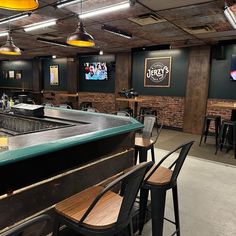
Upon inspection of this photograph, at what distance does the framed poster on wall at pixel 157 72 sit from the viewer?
7484mm

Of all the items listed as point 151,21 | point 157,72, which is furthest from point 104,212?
point 157,72

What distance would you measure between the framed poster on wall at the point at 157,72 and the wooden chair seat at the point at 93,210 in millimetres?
6493

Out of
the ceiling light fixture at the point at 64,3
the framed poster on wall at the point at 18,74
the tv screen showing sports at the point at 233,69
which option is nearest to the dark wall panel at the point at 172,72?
the tv screen showing sports at the point at 233,69

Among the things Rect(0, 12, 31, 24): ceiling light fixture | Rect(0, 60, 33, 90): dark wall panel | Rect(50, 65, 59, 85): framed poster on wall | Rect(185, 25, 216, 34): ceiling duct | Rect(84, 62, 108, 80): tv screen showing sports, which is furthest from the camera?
Rect(0, 60, 33, 90): dark wall panel

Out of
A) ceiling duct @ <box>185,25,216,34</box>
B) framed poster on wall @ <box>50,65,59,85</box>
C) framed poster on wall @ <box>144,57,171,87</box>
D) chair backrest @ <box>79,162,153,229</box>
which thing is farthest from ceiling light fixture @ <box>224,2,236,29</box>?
framed poster on wall @ <box>50,65,59,85</box>

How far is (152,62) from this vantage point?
777 cm

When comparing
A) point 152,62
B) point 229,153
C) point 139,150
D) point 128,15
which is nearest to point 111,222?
point 139,150

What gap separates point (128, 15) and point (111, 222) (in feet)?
12.1

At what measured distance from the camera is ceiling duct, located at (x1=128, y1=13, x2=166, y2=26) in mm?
3986

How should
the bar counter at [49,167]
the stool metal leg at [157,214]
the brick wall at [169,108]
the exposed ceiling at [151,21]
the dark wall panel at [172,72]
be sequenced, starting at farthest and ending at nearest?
the brick wall at [169,108]
the dark wall panel at [172,72]
the exposed ceiling at [151,21]
the stool metal leg at [157,214]
the bar counter at [49,167]

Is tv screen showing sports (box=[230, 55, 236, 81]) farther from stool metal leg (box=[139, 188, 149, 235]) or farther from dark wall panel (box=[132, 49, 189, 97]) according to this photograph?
stool metal leg (box=[139, 188, 149, 235])

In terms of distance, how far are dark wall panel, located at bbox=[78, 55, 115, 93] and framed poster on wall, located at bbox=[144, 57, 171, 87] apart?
1604 millimetres

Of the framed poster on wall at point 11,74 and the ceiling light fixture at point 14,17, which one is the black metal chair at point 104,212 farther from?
the framed poster on wall at point 11,74

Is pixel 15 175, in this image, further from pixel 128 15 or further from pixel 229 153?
pixel 229 153
